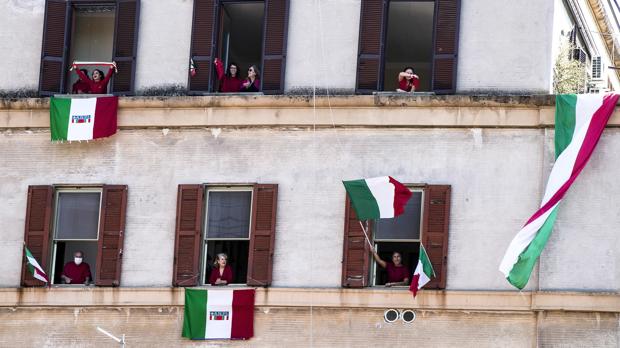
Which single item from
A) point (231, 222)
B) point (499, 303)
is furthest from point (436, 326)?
point (231, 222)

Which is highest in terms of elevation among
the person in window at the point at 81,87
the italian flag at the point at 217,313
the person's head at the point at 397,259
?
the person in window at the point at 81,87

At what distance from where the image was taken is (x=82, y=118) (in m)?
42.5

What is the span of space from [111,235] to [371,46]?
20.5 feet

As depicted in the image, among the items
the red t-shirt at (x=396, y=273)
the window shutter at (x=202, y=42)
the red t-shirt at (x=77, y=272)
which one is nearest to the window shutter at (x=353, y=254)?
the red t-shirt at (x=396, y=273)

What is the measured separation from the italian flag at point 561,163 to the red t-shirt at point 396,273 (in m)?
2.19

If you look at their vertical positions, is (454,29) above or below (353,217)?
above

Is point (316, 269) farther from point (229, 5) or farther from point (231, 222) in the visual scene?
point (229, 5)

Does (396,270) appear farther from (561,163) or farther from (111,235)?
(111,235)

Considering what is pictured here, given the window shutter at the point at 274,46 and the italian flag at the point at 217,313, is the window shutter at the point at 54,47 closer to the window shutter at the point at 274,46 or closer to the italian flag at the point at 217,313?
the window shutter at the point at 274,46

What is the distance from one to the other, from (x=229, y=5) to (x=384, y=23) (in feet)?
10.9

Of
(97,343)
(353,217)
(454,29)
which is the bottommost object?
(97,343)

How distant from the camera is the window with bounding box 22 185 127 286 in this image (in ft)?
137

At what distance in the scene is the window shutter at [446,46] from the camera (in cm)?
4144

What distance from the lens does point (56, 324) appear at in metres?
41.9
